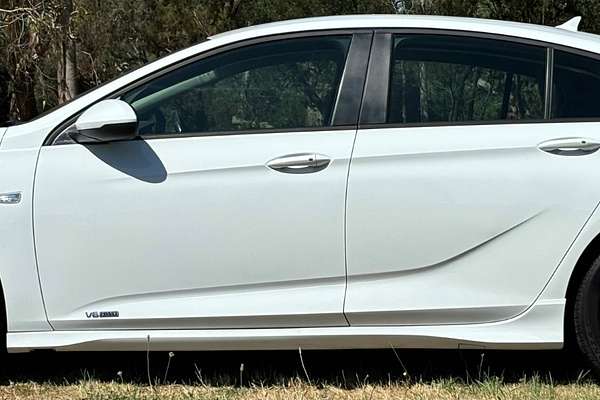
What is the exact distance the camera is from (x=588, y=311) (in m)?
3.28

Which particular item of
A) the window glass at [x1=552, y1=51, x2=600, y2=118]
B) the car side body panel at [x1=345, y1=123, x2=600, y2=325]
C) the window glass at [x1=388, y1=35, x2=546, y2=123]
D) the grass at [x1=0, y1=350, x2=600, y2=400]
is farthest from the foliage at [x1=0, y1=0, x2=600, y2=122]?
the window glass at [x1=552, y1=51, x2=600, y2=118]

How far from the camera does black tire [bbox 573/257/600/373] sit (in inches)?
128

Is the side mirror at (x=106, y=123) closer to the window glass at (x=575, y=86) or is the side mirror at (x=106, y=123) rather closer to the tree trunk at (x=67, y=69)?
the window glass at (x=575, y=86)

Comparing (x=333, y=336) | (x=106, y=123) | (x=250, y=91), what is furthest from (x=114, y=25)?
(x=333, y=336)

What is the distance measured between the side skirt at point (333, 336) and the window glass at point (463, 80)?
88 centimetres

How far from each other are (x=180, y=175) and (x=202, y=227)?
0.24m

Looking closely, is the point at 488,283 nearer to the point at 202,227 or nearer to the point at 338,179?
the point at 338,179

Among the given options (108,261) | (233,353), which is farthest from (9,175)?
(233,353)

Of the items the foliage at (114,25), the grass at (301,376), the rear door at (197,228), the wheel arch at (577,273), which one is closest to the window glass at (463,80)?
the rear door at (197,228)

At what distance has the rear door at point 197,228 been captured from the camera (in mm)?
3197

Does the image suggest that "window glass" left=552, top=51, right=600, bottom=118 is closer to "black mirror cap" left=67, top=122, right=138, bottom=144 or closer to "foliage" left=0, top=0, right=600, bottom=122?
"black mirror cap" left=67, top=122, right=138, bottom=144

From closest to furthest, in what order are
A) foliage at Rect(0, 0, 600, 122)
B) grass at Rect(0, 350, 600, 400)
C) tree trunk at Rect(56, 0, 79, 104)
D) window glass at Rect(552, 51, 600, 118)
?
window glass at Rect(552, 51, 600, 118), grass at Rect(0, 350, 600, 400), foliage at Rect(0, 0, 600, 122), tree trunk at Rect(56, 0, 79, 104)

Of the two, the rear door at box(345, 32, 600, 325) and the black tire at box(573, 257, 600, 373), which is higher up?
the rear door at box(345, 32, 600, 325)

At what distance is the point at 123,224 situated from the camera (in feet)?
10.5
